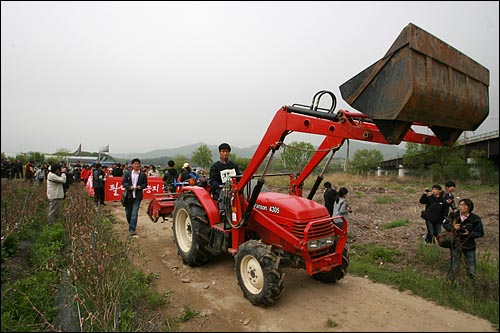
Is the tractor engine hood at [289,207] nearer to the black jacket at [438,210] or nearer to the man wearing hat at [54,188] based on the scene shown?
the black jacket at [438,210]

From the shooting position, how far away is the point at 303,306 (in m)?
3.83

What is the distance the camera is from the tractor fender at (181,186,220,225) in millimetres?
5020

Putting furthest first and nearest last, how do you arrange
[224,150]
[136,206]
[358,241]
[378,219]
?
[378,219] < [136,206] < [358,241] < [224,150]

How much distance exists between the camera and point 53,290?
13.6 feet

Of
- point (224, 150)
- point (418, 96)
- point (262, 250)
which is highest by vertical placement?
point (418, 96)

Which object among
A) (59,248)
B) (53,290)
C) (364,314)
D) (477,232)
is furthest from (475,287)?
(59,248)

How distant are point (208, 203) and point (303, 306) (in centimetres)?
224

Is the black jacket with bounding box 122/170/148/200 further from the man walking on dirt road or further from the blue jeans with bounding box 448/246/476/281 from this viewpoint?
the blue jeans with bounding box 448/246/476/281

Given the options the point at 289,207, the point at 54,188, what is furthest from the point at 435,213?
the point at 54,188

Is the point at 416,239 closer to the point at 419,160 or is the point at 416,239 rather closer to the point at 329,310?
the point at 329,310

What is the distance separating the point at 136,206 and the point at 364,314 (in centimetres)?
580

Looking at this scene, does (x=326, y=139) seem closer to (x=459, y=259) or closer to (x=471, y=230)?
(x=471, y=230)

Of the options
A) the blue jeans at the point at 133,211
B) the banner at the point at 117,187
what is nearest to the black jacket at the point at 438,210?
the blue jeans at the point at 133,211

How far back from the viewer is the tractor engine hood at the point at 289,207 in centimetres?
405
